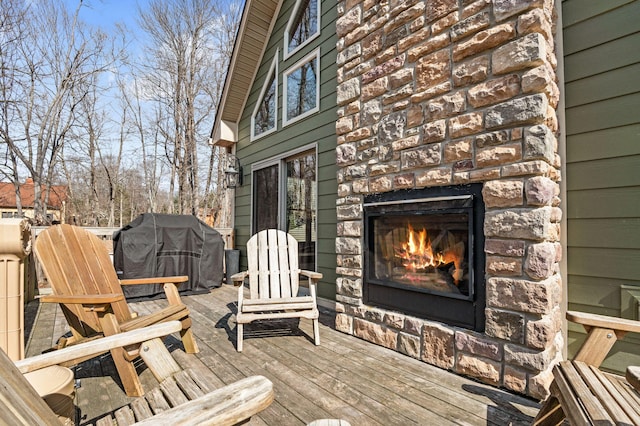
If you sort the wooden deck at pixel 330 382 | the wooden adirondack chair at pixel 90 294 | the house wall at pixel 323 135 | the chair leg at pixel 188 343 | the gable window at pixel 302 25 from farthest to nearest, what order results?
1. the gable window at pixel 302 25
2. the house wall at pixel 323 135
3. the chair leg at pixel 188 343
4. the wooden adirondack chair at pixel 90 294
5. the wooden deck at pixel 330 382

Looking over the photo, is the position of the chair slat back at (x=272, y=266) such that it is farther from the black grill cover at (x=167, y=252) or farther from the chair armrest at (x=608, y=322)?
the chair armrest at (x=608, y=322)

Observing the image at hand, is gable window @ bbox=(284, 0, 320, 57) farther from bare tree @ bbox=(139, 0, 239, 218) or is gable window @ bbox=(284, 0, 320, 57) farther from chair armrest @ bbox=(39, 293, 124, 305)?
bare tree @ bbox=(139, 0, 239, 218)

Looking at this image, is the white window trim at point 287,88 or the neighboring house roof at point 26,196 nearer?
the white window trim at point 287,88

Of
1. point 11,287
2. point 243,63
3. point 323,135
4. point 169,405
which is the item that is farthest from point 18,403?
point 243,63

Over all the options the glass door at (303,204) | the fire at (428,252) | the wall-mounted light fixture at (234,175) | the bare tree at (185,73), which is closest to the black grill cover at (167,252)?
the wall-mounted light fixture at (234,175)

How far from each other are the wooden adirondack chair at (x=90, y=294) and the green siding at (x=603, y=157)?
2.90 metres

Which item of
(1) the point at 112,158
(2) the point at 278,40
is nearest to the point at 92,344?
(2) the point at 278,40

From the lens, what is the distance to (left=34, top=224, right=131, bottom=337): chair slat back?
2184 mm

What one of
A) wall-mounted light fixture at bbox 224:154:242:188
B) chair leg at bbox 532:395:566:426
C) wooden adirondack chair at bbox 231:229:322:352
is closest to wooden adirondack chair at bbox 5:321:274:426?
chair leg at bbox 532:395:566:426

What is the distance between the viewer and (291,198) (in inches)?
194

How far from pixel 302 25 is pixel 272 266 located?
Answer: 3.68 meters

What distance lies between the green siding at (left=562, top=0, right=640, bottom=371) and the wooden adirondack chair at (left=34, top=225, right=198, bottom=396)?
9.51 feet

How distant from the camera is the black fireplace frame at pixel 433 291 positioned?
88.7 inches

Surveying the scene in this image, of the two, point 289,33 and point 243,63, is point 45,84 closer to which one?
point 243,63
